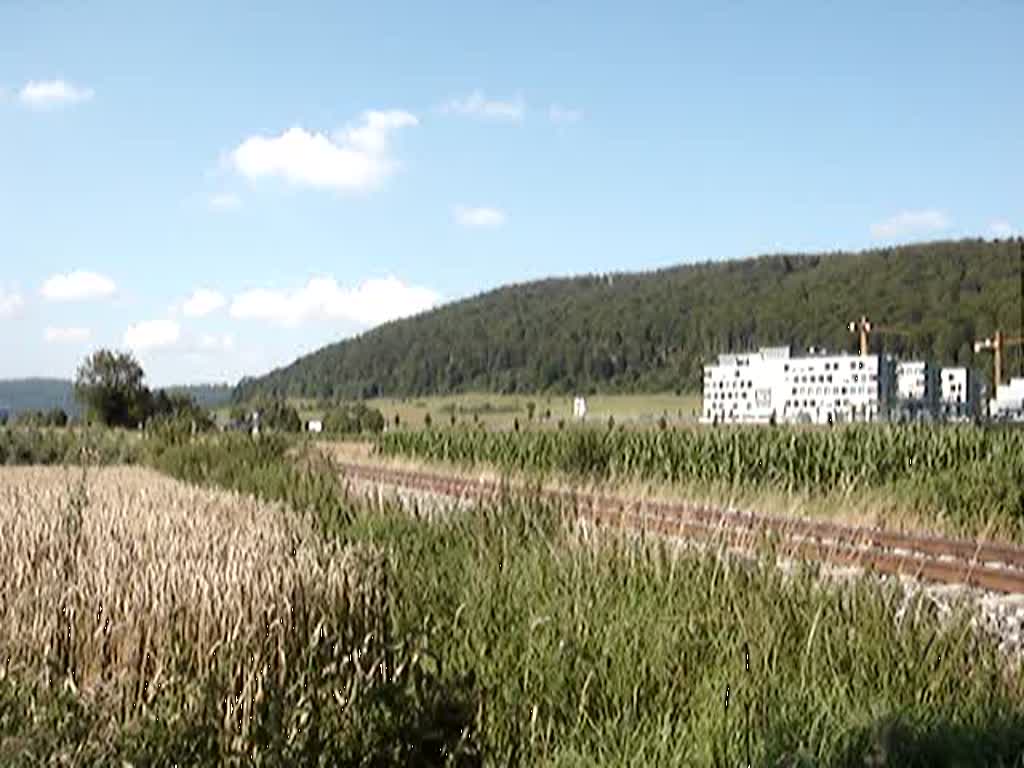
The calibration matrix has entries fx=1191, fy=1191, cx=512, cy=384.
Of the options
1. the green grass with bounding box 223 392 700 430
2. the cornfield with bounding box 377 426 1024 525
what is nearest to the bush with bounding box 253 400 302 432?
the green grass with bounding box 223 392 700 430

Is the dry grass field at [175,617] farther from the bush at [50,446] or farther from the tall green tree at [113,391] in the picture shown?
the tall green tree at [113,391]

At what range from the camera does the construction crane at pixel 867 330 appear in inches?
4989

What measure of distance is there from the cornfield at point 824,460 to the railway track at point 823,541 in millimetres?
4532

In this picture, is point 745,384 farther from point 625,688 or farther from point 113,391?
point 625,688

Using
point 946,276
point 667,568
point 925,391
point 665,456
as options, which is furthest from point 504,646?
point 946,276

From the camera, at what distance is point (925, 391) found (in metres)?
115

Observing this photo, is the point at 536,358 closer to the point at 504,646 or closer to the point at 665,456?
the point at 665,456

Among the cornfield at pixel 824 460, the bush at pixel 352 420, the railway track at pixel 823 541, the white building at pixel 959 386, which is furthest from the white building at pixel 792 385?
the railway track at pixel 823 541

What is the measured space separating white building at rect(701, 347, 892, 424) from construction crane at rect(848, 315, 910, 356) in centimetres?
1014

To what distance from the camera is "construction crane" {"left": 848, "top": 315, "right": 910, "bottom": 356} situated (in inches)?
4989

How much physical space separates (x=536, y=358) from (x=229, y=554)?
189772 mm

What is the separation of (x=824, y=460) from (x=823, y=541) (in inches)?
605

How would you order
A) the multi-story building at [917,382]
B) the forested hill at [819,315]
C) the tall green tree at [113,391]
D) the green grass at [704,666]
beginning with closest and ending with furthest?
1. the green grass at [704,666]
2. the tall green tree at [113,391]
3. the multi-story building at [917,382]
4. the forested hill at [819,315]

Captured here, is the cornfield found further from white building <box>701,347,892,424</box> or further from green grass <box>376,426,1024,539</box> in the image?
white building <box>701,347,892,424</box>
